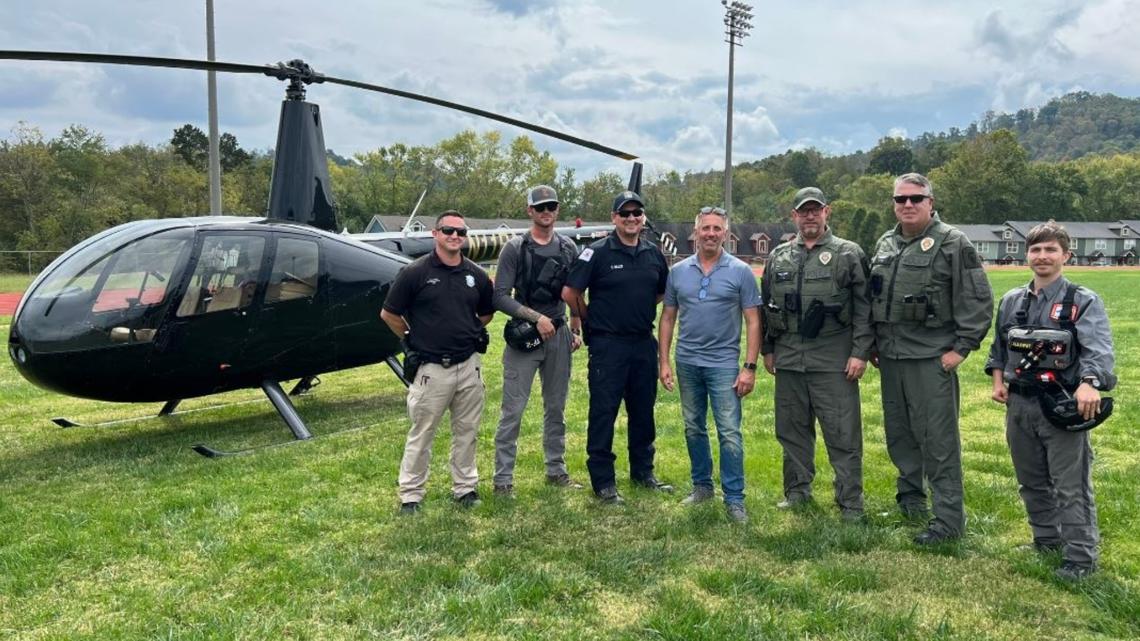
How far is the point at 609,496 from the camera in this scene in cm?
514

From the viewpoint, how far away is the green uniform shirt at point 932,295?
13.8ft

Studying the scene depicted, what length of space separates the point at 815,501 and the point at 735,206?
11102cm

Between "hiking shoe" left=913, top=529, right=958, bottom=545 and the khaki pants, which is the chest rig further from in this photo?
the khaki pants

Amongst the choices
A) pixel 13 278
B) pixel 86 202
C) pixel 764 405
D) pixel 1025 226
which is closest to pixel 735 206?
pixel 1025 226

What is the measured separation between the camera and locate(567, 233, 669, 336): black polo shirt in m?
5.02

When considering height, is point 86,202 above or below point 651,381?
above

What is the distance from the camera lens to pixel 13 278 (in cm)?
3603

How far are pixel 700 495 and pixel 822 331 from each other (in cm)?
137

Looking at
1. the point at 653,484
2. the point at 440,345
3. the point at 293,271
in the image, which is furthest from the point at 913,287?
the point at 293,271

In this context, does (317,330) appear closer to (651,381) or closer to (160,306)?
(160,306)

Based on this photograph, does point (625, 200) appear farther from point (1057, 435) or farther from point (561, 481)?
point (1057, 435)

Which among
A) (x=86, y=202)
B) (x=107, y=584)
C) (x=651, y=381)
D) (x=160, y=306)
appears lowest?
(x=107, y=584)

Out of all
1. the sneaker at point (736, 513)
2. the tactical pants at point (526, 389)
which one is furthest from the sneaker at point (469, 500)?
the sneaker at point (736, 513)

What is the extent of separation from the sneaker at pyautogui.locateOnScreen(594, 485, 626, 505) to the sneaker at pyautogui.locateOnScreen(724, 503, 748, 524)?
0.72 meters
